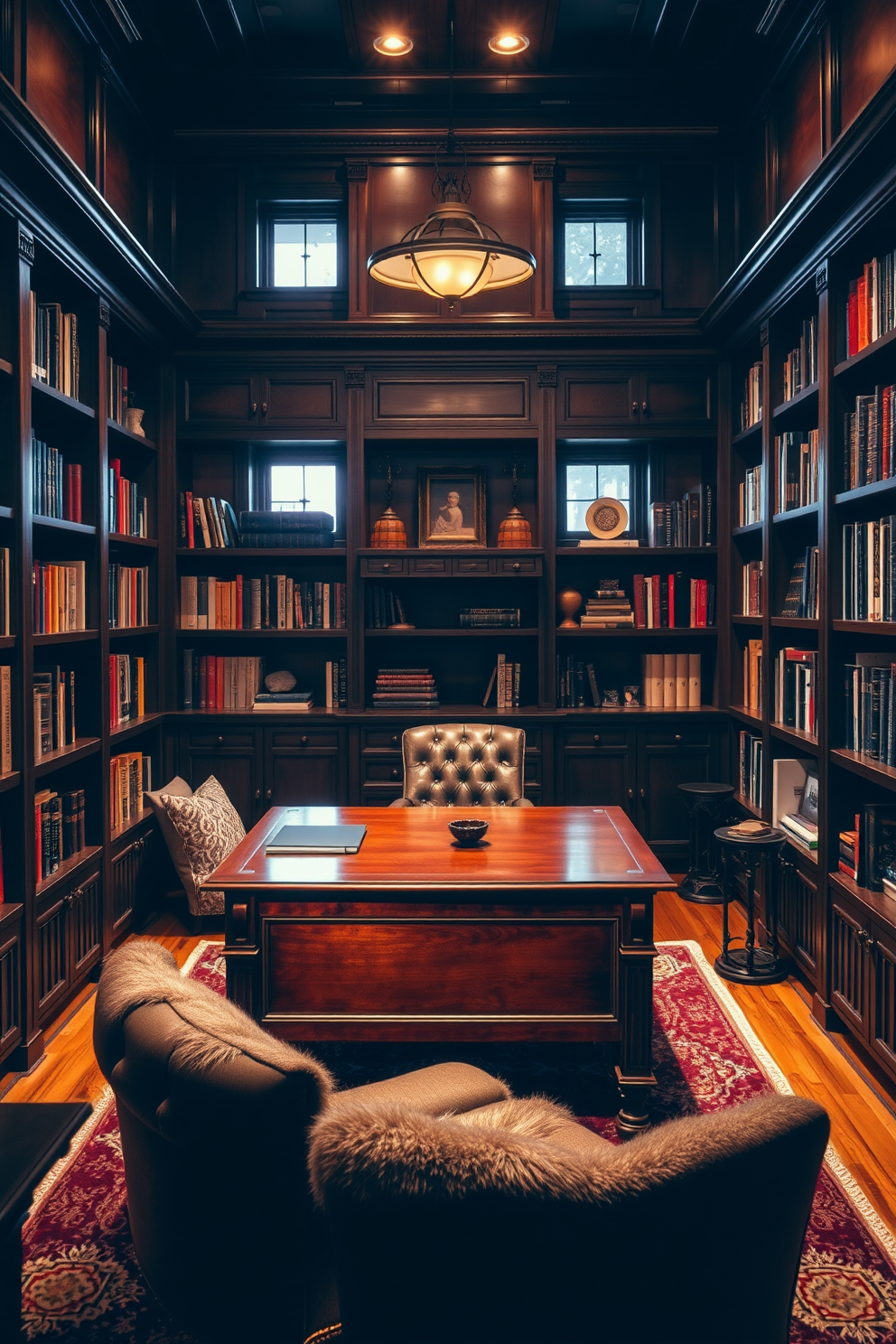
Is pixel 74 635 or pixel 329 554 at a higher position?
pixel 329 554

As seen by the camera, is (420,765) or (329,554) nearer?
(420,765)

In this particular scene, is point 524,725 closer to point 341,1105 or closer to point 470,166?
point 470,166

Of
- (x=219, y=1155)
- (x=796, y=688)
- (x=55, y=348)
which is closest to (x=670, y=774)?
(x=796, y=688)

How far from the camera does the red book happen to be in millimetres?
4918

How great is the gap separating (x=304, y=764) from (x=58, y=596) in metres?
1.75

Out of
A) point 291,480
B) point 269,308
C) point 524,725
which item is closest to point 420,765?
point 524,725

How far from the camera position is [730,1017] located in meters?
3.22

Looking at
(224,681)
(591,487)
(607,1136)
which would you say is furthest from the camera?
(591,487)

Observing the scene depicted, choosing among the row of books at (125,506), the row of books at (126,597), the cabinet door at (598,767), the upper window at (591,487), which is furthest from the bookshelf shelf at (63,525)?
the upper window at (591,487)

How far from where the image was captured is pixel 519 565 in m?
4.77

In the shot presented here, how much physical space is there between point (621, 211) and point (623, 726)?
2841mm

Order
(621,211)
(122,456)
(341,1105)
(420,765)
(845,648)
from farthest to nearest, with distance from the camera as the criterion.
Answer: (621,211)
(122,456)
(420,765)
(845,648)
(341,1105)

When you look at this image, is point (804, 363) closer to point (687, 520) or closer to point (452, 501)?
point (687, 520)

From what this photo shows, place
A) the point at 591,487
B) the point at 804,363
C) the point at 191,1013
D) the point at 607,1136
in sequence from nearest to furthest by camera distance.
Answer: the point at 191,1013
the point at 607,1136
the point at 804,363
the point at 591,487
